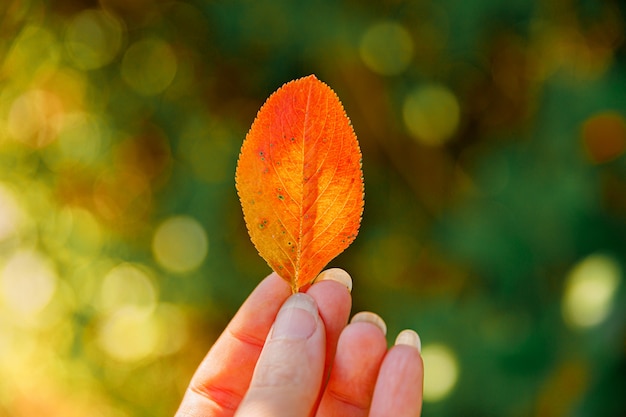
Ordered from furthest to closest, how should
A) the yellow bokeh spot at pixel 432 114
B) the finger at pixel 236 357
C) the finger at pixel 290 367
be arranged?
the yellow bokeh spot at pixel 432 114 → the finger at pixel 236 357 → the finger at pixel 290 367

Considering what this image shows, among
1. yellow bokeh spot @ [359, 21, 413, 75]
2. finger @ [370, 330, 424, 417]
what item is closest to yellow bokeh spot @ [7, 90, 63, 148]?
yellow bokeh spot @ [359, 21, 413, 75]

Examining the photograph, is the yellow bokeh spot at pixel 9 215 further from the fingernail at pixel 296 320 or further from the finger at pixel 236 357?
the fingernail at pixel 296 320

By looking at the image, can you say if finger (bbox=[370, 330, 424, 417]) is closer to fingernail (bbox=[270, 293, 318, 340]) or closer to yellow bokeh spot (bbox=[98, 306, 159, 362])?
fingernail (bbox=[270, 293, 318, 340])

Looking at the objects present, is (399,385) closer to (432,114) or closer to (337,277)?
(337,277)

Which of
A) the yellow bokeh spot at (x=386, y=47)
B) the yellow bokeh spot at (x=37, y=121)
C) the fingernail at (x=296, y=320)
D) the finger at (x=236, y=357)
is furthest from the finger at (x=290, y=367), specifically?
the yellow bokeh spot at (x=37, y=121)

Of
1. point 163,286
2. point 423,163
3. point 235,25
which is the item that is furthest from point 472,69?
point 163,286

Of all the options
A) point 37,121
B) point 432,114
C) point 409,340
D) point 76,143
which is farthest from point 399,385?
point 37,121
